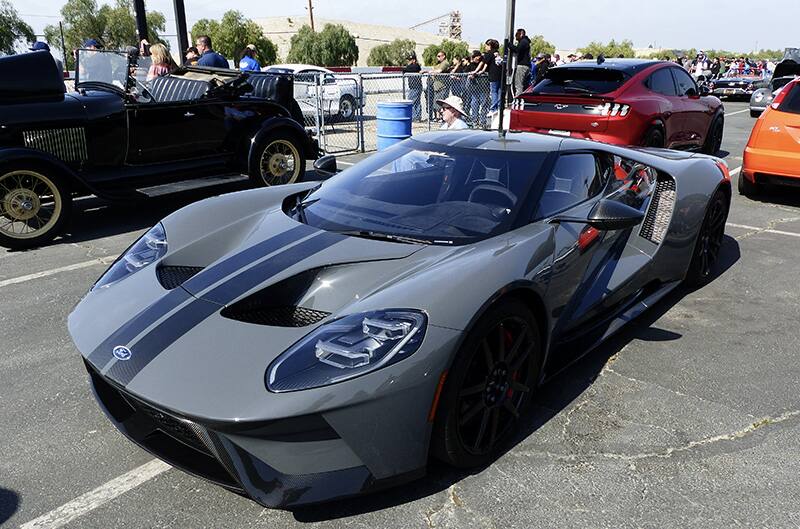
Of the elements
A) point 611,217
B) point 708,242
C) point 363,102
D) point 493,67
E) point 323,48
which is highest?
point 323,48

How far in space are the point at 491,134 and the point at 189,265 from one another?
6.08 ft

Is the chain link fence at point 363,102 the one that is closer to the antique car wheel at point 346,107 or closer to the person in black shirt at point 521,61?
the antique car wheel at point 346,107

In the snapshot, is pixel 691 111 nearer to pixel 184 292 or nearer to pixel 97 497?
pixel 184 292

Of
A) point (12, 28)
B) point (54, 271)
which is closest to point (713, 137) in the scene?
point (54, 271)

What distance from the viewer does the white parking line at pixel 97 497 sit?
2.29 metres

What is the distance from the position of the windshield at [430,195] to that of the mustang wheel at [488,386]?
1.48 feet

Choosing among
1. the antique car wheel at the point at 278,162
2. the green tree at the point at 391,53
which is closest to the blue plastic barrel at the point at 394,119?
the antique car wheel at the point at 278,162

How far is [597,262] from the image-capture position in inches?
128

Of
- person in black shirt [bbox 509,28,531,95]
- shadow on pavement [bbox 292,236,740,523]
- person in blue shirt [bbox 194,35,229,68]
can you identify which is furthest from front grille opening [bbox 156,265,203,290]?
person in black shirt [bbox 509,28,531,95]

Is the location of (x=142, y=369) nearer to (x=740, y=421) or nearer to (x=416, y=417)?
(x=416, y=417)

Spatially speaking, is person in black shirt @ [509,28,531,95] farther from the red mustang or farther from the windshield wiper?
the windshield wiper

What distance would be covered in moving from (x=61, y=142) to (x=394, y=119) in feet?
15.6

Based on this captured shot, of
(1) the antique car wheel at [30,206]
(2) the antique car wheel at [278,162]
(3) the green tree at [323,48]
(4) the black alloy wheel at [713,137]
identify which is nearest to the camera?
(1) the antique car wheel at [30,206]

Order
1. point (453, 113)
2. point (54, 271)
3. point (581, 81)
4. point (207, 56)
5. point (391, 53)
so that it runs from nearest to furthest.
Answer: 1. point (54, 271)
2. point (453, 113)
3. point (581, 81)
4. point (207, 56)
5. point (391, 53)
